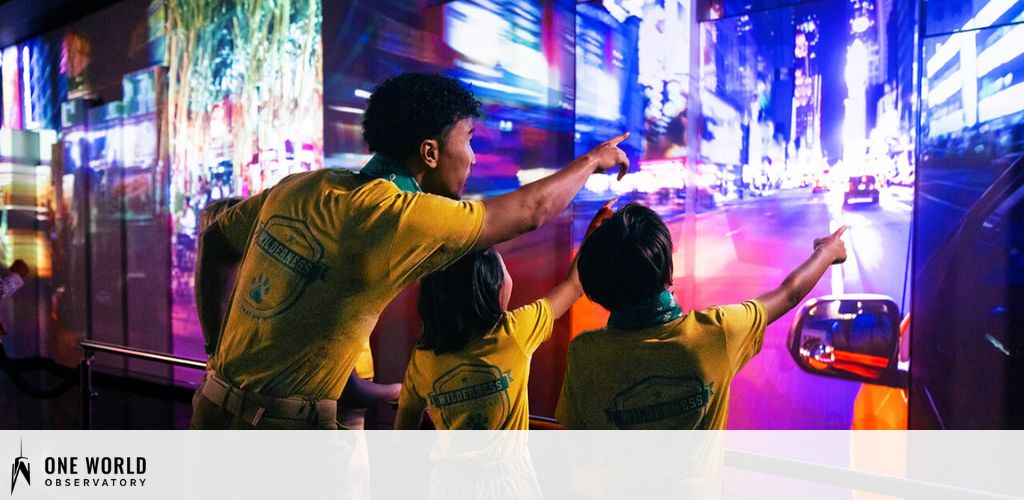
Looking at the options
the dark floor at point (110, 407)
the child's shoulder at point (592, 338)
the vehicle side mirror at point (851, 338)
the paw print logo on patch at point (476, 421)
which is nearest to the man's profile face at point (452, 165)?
the child's shoulder at point (592, 338)

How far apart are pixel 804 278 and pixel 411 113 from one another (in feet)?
3.86

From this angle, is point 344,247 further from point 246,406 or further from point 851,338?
point 851,338

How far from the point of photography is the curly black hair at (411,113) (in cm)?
158

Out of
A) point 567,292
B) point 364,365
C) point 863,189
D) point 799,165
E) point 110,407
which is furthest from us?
point 110,407

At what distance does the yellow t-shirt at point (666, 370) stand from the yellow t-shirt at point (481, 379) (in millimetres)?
446

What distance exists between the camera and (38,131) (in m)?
6.78

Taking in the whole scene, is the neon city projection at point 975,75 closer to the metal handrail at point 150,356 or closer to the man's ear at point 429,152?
the man's ear at point 429,152

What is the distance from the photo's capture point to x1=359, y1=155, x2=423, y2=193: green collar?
5.07 feet

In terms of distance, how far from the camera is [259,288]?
1.46 m
